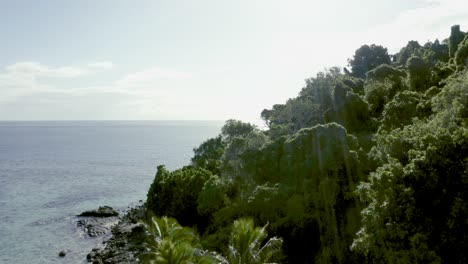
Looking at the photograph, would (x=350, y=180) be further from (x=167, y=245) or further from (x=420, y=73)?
(x=420, y=73)

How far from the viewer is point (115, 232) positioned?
188 feet

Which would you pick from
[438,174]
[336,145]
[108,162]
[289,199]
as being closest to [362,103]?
[336,145]

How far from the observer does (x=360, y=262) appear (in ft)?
86.2

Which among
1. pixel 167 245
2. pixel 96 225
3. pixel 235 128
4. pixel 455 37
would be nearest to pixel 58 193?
pixel 96 225

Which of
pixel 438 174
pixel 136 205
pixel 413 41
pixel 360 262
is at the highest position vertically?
pixel 413 41

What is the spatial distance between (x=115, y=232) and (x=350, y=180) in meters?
38.9

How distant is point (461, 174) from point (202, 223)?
114ft

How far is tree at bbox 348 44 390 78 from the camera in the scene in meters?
83.8

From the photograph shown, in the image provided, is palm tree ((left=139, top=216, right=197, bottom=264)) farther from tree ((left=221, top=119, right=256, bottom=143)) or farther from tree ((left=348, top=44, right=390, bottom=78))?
tree ((left=348, top=44, right=390, bottom=78))

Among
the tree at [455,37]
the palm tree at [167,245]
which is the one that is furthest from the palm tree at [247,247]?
the tree at [455,37]

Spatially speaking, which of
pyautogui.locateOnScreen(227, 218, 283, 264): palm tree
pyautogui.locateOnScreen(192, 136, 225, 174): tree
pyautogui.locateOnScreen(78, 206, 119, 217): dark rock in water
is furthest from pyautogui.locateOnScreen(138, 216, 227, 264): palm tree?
pyautogui.locateOnScreen(78, 206, 119, 217): dark rock in water

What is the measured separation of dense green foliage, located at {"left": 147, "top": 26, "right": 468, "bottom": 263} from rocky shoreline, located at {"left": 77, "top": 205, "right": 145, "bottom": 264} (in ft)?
19.2

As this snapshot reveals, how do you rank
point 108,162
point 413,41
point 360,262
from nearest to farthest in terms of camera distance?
point 360,262 < point 413,41 < point 108,162

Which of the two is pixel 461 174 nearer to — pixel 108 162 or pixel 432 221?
pixel 432 221
